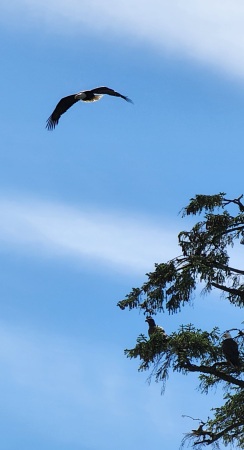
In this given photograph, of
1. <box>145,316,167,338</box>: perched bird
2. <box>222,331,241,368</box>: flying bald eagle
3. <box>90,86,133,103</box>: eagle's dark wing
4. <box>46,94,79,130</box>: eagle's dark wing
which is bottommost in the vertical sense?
<box>222,331,241,368</box>: flying bald eagle

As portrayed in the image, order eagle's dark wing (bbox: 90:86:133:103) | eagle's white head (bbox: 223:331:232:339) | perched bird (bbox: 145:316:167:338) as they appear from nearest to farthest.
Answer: perched bird (bbox: 145:316:167:338)
eagle's white head (bbox: 223:331:232:339)
eagle's dark wing (bbox: 90:86:133:103)

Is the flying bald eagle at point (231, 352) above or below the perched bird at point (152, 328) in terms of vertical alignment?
below

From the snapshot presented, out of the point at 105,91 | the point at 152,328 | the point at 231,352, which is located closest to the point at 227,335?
the point at 231,352

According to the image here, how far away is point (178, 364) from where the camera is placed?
18938 millimetres

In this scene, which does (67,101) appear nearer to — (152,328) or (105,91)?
(105,91)

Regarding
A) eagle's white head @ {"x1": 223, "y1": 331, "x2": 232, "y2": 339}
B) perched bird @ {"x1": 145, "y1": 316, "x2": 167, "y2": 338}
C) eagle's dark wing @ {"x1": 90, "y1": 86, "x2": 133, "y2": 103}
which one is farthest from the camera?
eagle's dark wing @ {"x1": 90, "y1": 86, "x2": 133, "y2": 103}

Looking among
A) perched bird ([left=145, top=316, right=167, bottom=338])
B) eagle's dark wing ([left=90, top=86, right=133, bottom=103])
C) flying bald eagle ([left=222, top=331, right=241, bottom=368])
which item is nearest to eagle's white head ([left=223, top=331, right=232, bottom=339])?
flying bald eagle ([left=222, top=331, right=241, bottom=368])

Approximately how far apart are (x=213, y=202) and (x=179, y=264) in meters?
1.69

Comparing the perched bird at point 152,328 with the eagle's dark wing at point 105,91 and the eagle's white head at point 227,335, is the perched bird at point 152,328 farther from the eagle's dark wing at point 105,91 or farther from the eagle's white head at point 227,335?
the eagle's dark wing at point 105,91

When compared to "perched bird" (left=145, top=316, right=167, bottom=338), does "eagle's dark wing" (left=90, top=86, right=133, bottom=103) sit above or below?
above

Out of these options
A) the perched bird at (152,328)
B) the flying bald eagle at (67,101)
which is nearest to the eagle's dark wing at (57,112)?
the flying bald eagle at (67,101)

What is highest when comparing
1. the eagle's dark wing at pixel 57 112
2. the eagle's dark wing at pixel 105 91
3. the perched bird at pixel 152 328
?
the eagle's dark wing at pixel 57 112

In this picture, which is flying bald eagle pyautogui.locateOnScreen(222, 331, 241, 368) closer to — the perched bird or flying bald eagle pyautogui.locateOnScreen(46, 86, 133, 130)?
the perched bird

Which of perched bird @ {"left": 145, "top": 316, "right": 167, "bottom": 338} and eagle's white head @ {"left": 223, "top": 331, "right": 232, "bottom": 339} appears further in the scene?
eagle's white head @ {"left": 223, "top": 331, "right": 232, "bottom": 339}
